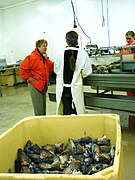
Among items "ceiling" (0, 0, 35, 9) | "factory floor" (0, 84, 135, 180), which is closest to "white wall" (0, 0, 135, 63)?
"ceiling" (0, 0, 35, 9)

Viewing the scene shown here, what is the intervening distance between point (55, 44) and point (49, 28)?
537mm

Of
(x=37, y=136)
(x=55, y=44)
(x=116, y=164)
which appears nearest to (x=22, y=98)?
(x=55, y=44)

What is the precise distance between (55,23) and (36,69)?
14.9ft

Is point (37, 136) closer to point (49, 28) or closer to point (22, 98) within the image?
point (22, 98)

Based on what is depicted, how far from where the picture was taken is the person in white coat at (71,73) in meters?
2.60

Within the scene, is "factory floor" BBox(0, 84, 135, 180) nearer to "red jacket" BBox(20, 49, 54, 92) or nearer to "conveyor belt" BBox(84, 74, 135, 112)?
"conveyor belt" BBox(84, 74, 135, 112)

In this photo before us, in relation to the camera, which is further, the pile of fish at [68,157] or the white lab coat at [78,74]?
the white lab coat at [78,74]

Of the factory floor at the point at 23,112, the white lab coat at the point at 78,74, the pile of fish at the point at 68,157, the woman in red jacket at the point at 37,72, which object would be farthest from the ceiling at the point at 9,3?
the pile of fish at the point at 68,157

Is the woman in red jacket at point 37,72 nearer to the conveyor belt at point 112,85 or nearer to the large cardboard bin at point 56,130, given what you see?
the conveyor belt at point 112,85

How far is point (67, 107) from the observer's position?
283 cm

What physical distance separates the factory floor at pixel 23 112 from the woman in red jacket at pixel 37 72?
1.11 feet

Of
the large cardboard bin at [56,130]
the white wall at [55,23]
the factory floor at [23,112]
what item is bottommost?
the factory floor at [23,112]

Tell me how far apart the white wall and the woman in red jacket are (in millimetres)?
3315

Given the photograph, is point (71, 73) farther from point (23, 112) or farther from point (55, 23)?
point (55, 23)
